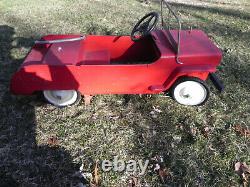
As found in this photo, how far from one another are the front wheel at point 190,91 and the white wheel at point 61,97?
1381 mm

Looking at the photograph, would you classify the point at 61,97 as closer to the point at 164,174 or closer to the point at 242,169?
the point at 164,174

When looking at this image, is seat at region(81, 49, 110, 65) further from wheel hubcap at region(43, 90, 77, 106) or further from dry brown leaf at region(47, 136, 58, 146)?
dry brown leaf at region(47, 136, 58, 146)

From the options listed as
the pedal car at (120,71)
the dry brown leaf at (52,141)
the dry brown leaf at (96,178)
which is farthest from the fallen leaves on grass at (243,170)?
the dry brown leaf at (52,141)

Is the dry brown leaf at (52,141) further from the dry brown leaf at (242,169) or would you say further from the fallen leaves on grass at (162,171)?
the dry brown leaf at (242,169)

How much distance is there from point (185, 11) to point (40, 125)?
6155mm

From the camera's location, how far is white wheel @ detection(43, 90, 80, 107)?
429cm

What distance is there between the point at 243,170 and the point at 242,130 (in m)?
0.74

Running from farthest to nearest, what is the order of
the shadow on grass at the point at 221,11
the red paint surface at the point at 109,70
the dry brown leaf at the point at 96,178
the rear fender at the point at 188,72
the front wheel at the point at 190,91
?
1. the shadow on grass at the point at 221,11
2. the front wheel at the point at 190,91
3. the rear fender at the point at 188,72
4. the red paint surface at the point at 109,70
5. the dry brown leaf at the point at 96,178

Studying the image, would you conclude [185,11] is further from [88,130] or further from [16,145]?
[16,145]

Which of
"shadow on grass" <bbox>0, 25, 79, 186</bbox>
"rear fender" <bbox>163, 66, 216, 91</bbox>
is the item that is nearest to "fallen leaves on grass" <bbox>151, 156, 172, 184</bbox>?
"shadow on grass" <bbox>0, 25, 79, 186</bbox>

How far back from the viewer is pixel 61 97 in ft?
14.2

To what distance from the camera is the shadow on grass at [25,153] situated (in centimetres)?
340

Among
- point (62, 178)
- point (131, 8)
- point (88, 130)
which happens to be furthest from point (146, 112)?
point (131, 8)

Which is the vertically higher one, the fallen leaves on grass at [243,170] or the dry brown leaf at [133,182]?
the dry brown leaf at [133,182]
